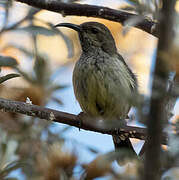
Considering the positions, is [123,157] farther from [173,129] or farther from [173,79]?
[173,79]

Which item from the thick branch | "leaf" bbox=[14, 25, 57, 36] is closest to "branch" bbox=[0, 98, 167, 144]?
"leaf" bbox=[14, 25, 57, 36]

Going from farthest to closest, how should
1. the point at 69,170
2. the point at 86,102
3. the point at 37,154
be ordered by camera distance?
the point at 86,102 → the point at 37,154 → the point at 69,170

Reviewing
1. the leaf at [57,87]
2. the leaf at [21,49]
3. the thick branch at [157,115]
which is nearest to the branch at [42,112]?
the leaf at [57,87]

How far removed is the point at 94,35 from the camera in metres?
4.64

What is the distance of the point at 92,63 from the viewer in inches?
161

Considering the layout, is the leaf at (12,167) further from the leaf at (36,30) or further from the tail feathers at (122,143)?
the tail feathers at (122,143)

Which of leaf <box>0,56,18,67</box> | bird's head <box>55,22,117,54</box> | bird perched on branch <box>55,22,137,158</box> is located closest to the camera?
leaf <box>0,56,18,67</box>

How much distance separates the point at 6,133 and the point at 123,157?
2118 millimetres

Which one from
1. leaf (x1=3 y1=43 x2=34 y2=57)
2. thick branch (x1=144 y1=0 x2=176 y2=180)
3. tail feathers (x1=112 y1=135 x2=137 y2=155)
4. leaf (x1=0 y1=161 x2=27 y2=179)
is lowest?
tail feathers (x1=112 y1=135 x2=137 y2=155)

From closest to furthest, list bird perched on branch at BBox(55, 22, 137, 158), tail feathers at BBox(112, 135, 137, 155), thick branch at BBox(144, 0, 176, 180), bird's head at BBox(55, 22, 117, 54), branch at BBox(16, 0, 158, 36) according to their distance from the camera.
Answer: thick branch at BBox(144, 0, 176, 180), branch at BBox(16, 0, 158, 36), bird perched on branch at BBox(55, 22, 137, 158), tail feathers at BBox(112, 135, 137, 155), bird's head at BBox(55, 22, 117, 54)

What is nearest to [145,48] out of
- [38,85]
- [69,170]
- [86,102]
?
[86,102]

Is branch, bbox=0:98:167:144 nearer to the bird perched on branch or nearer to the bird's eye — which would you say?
the bird perched on branch

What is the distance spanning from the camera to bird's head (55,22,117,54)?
454 cm

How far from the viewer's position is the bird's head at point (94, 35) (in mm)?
4543
